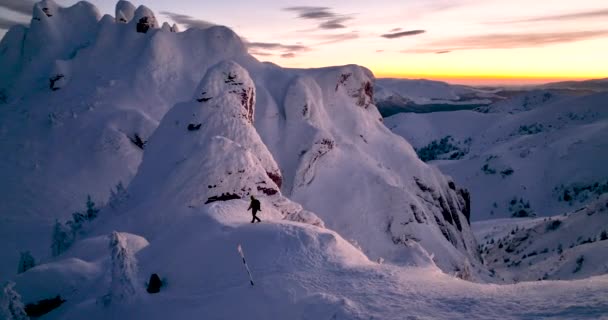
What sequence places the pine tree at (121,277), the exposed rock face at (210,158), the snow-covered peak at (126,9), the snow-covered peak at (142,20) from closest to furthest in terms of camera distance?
the pine tree at (121,277), the exposed rock face at (210,158), the snow-covered peak at (142,20), the snow-covered peak at (126,9)

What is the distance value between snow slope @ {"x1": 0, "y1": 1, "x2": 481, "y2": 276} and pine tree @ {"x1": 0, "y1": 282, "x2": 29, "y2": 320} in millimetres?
10326

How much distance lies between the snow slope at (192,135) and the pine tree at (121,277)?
9.52 meters

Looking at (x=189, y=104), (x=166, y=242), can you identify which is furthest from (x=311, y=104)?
(x=166, y=242)

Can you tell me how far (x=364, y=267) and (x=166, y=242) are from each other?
6.94 metres

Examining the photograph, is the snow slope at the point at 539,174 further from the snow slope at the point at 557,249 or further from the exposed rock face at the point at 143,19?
the exposed rock face at the point at 143,19

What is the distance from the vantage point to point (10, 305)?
35.6 ft

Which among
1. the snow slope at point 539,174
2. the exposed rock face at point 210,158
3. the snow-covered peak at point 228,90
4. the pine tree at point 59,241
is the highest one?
the snow-covered peak at point 228,90

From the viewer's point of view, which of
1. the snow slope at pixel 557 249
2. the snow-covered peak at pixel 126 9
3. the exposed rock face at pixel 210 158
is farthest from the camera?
the snow-covered peak at pixel 126 9

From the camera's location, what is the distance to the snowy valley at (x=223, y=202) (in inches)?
419

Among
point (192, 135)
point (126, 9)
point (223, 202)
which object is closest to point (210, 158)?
point (192, 135)

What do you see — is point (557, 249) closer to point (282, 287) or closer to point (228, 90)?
point (228, 90)

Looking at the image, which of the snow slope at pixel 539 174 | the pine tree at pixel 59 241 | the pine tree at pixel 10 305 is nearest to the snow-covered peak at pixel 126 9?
the pine tree at pixel 59 241

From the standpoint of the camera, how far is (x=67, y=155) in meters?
37.2

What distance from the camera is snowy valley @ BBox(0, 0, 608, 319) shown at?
10633mm
